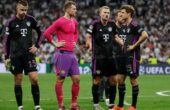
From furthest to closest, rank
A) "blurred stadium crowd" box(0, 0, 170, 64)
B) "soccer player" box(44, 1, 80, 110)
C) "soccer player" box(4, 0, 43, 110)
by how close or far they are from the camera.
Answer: "blurred stadium crowd" box(0, 0, 170, 64), "soccer player" box(44, 1, 80, 110), "soccer player" box(4, 0, 43, 110)

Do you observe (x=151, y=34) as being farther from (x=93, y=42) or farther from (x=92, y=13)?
(x=93, y=42)

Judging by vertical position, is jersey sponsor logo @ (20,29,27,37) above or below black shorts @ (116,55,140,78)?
Answer: above

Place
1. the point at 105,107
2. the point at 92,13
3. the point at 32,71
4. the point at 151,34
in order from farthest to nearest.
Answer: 1. the point at 92,13
2. the point at 151,34
3. the point at 105,107
4. the point at 32,71

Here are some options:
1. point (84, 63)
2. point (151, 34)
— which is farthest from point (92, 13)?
point (84, 63)

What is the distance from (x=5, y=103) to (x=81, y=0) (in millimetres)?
27957

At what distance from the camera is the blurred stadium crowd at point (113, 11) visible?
3550 cm

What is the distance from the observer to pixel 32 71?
41.7 ft

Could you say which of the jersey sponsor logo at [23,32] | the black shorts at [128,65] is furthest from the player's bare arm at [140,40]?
the jersey sponsor logo at [23,32]

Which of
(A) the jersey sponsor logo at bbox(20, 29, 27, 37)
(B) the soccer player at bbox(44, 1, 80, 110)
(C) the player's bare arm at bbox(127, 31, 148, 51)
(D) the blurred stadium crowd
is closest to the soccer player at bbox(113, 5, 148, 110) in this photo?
Result: (C) the player's bare arm at bbox(127, 31, 148, 51)

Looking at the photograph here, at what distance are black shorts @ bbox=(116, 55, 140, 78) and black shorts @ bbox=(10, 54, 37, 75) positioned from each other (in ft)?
6.73

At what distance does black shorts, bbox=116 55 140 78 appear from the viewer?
1302 cm

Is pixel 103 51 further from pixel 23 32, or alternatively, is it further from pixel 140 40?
pixel 23 32

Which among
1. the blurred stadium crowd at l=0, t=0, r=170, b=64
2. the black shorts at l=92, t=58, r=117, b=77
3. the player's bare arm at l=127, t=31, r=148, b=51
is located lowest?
the black shorts at l=92, t=58, r=117, b=77

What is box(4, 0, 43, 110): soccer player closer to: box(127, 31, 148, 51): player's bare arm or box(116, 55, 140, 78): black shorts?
box(116, 55, 140, 78): black shorts
